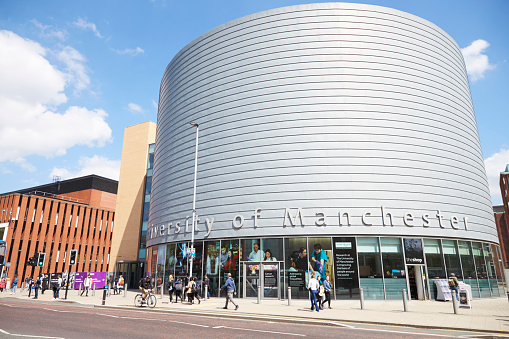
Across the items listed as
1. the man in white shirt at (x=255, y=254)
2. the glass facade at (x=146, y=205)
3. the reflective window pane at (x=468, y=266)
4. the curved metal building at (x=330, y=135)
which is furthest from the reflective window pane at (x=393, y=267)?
the glass facade at (x=146, y=205)

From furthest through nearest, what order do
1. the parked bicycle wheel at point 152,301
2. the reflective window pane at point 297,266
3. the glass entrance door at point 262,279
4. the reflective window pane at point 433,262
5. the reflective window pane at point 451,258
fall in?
the reflective window pane at point 451,258 → the glass entrance door at point 262,279 → the reflective window pane at point 433,262 → the reflective window pane at point 297,266 → the parked bicycle wheel at point 152,301

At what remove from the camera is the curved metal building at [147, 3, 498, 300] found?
26.4 meters

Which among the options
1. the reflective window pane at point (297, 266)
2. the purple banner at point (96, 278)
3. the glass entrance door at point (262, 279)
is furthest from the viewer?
the purple banner at point (96, 278)

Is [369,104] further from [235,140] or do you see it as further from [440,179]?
[235,140]

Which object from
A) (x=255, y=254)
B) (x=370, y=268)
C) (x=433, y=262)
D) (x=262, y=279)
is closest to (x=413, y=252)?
(x=433, y=262)

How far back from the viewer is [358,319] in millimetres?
15008

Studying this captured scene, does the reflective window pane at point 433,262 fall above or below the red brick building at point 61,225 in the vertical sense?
below

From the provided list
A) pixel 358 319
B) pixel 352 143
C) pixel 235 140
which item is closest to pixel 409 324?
pixel 358 319

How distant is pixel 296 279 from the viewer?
25.4 meters

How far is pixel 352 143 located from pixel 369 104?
3744mm

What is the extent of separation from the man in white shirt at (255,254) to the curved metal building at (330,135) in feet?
3.17

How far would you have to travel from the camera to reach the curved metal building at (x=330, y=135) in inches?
1039

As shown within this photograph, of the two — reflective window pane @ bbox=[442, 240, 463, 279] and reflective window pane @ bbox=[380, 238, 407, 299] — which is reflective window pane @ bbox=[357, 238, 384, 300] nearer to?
reflective window pane @ bbox=[380, 238, 407, 299]

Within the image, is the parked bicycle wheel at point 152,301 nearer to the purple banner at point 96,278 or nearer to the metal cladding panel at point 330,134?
the metal cladding panel at point 330,134
